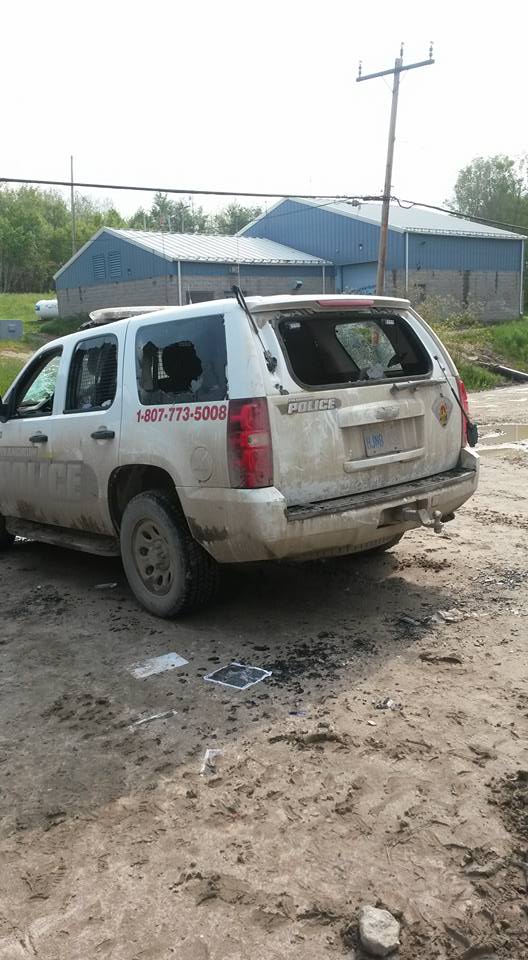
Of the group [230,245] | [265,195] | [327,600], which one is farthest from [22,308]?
[327,600]

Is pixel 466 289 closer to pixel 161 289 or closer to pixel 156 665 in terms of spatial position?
pixel 161 289

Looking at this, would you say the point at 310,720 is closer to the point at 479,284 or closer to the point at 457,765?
the point at 457,765

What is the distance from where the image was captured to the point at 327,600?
5.43m

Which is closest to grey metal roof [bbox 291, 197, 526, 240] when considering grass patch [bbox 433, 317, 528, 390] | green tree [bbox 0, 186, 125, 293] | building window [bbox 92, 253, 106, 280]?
grass patch [bbox 433, 317, 528, 390]


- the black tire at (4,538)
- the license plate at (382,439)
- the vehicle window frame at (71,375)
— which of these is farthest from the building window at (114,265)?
the license plate at (382,439)

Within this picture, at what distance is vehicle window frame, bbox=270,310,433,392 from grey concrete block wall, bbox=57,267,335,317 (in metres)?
24.8

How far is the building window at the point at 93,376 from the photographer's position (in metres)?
5.41

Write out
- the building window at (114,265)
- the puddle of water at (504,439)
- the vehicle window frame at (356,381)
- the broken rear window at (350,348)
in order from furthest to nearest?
the building window at (114,265) < the puddle of water at (504,439) < the broken rear window at (350,348) < the vehicle window frame at (356,381)

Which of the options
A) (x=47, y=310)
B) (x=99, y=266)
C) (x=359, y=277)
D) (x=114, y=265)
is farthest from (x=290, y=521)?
(x=47, y=310)

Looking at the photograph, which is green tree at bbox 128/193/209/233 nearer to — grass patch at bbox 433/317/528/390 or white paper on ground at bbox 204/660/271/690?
grass patch at bbox 433/317/528/390

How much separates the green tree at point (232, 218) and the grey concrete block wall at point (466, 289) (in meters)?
46.0

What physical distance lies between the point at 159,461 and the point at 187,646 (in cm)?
112

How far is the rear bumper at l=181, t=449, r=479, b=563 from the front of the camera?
14.2 feet

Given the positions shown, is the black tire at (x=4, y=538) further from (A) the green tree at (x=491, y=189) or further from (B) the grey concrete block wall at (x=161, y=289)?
(A) the green tree at (x=491, y=189)
